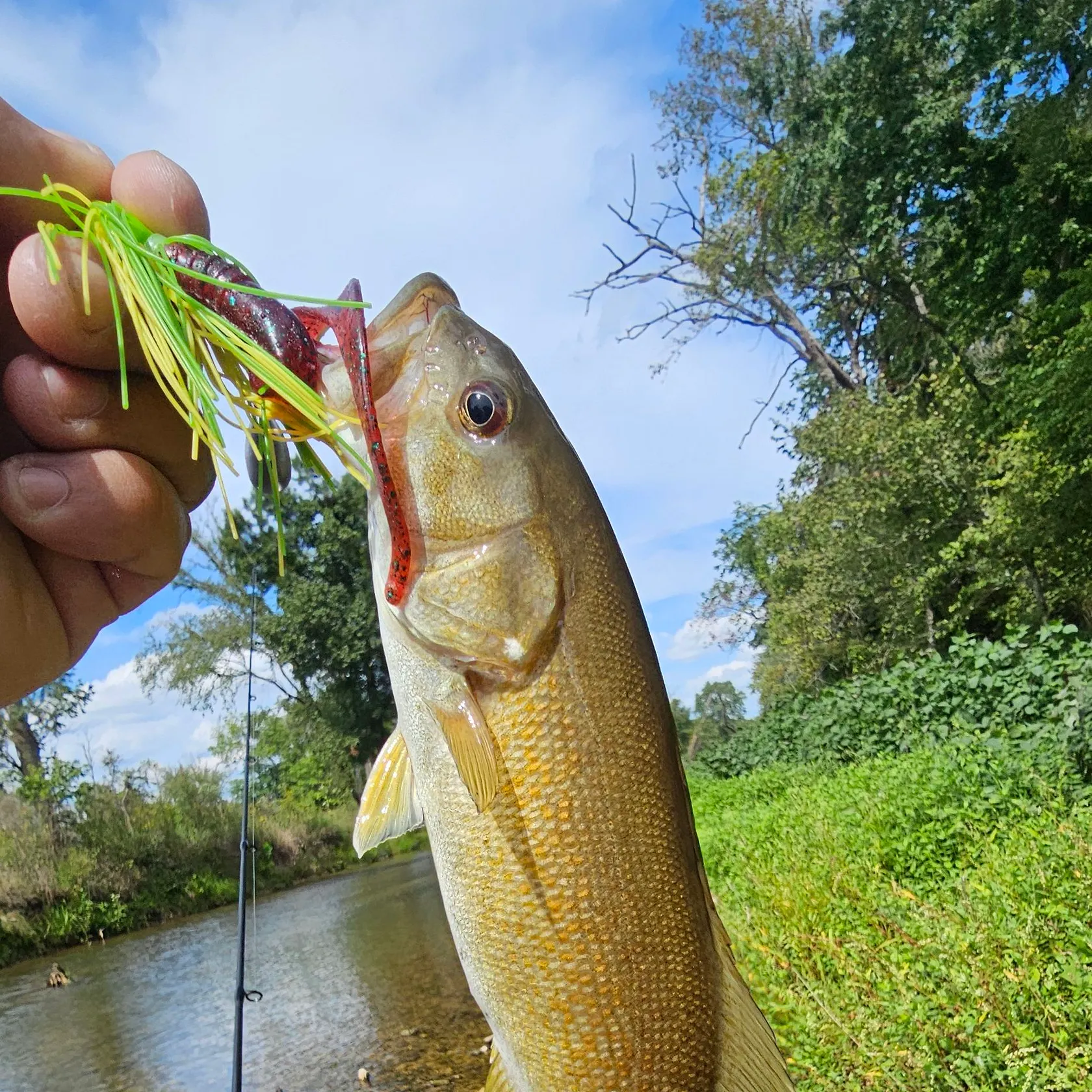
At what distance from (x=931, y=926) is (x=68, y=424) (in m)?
4.88

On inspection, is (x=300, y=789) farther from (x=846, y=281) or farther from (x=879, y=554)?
(x=846, y=281)

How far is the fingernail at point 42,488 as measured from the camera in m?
1.56

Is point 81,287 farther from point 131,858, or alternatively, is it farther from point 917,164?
point 131,858

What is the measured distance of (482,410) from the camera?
5.83ft

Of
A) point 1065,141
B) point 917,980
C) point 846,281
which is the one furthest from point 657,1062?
point 846,281

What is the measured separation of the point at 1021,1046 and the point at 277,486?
3.93 metres

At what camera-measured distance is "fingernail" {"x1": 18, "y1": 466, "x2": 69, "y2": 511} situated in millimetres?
1557

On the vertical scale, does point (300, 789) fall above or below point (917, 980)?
above

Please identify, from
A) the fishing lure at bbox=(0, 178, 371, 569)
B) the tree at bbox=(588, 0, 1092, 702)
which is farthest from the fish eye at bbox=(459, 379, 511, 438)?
the tree at bbox=(588, 0, 1092, 702)

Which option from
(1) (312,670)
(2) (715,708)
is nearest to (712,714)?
(2) (715,708)

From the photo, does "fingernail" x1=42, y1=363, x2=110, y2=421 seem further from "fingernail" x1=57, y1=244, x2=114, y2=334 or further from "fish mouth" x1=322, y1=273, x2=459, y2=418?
"fish mouth" x1=322, y1=273, x2=459, y2=418

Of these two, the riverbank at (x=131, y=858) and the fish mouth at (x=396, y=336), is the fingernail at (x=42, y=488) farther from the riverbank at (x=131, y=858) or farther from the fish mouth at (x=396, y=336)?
the riverbank at (x=131, y=858)

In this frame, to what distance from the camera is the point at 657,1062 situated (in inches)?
65.0

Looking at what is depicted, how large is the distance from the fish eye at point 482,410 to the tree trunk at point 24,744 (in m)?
27.1
